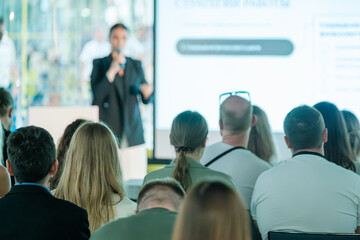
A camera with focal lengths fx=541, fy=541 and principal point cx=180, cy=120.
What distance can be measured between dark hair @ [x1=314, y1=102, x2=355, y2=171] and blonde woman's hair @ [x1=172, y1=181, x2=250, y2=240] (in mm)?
2388

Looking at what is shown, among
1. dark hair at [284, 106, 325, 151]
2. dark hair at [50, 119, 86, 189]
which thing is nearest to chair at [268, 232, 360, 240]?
dark hair at [284, 106, 325, 151]

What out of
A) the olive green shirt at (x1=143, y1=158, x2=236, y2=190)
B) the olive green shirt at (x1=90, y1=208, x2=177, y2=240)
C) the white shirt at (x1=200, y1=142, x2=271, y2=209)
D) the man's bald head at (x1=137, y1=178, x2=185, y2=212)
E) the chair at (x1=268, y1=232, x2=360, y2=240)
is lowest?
the chair at (x1=268, y1=232, x2=360, y2=240)

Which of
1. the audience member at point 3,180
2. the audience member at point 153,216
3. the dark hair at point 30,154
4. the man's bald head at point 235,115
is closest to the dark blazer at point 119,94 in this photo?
the man's bald head at point 235,115

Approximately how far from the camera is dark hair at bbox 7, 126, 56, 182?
209 centimetres

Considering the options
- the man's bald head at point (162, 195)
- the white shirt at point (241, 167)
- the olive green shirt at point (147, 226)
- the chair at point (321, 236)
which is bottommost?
the chair at point (321, 236)

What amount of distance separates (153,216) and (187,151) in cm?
A: 133

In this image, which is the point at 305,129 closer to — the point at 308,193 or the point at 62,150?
the point at 308,193

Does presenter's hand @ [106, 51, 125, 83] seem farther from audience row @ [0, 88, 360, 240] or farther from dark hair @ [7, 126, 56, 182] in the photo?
dark hair @ [7, 126, 56, 182]

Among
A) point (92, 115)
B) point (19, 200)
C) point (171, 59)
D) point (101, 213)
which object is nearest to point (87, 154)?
point (101, 213)

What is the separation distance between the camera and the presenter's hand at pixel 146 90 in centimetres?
600

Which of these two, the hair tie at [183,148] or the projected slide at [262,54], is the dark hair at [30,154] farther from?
the projected slide at [262,54]

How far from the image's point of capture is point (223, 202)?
1.14 meters

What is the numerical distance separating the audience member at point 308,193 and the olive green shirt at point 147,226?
1.24 meters

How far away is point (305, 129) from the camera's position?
2830 millimetres
